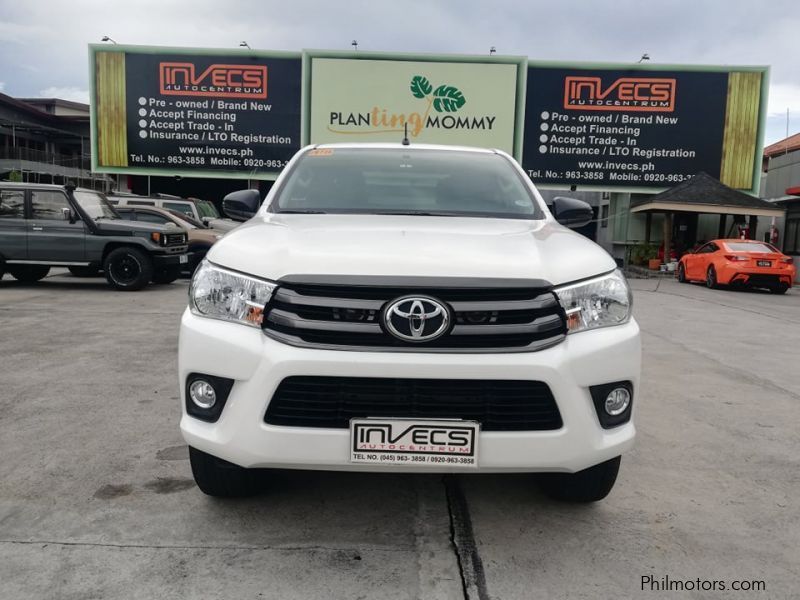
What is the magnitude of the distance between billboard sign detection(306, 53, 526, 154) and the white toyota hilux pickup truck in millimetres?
17501

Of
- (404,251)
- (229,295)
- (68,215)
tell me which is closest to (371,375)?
(404,251)

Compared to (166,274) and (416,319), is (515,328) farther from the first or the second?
(166,274)

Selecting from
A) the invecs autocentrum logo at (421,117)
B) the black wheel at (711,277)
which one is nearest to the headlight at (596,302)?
the black wheel at (711,277)

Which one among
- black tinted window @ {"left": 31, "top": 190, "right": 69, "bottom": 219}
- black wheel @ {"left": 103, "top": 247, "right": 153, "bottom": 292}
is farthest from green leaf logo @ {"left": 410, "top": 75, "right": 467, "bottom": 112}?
black tinted window @ {"left": 31, "top": 190, "right": 69, "bottom": 219}

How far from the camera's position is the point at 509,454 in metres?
2.31

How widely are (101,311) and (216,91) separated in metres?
12.9

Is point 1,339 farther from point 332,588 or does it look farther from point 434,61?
point 434,61

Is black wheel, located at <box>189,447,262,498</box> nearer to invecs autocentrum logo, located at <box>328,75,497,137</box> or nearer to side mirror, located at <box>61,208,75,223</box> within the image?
side mirror, located at <box>61,208,75,223</box>

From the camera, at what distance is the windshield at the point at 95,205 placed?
35.7ft

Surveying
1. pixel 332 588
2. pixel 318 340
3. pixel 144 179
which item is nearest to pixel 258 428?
pixel 318 340

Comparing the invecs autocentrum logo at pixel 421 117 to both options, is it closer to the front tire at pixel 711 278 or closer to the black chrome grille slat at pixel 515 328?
the front tire at pixel 711 278

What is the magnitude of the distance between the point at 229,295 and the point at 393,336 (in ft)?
2.07

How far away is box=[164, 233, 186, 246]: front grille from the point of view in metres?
11.1

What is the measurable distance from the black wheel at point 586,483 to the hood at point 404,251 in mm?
797
